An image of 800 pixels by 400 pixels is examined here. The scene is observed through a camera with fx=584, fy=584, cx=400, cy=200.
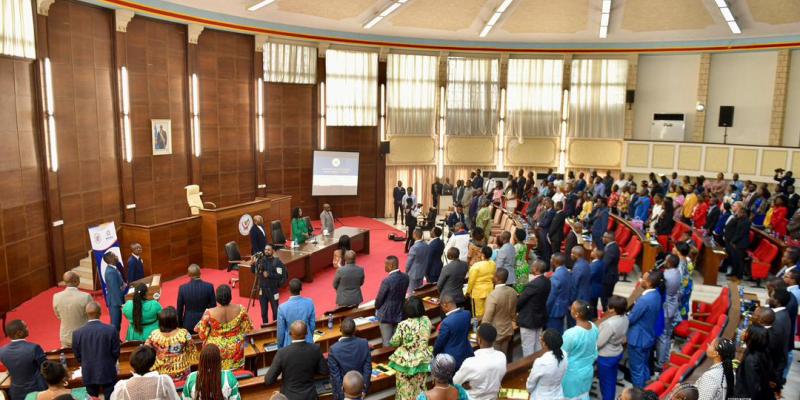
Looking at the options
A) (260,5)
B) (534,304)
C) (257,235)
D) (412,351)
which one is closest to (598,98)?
(260,5)

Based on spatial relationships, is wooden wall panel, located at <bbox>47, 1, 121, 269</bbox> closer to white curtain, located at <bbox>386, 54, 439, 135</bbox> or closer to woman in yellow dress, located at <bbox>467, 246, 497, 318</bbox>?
woman in yellow dress, located at <bbox>467, 246, 497, 318</bbox>

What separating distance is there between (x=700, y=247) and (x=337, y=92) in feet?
36.9

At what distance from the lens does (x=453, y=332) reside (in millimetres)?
5699

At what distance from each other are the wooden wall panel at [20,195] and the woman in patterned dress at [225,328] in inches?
239

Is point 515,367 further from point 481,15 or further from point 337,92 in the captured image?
point 337,92

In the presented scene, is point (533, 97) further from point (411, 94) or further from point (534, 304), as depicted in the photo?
point (534, 304)

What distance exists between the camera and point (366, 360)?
17.2 ft

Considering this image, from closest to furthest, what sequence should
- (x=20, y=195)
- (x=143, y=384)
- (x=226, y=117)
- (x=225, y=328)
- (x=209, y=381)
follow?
(x=143, y=384) → (x=209, y=381) → (x=225, y=328) → (x=20, y=195) → (x=226, y=117)

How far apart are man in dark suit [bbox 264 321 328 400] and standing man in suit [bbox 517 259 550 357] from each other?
2.83 meters

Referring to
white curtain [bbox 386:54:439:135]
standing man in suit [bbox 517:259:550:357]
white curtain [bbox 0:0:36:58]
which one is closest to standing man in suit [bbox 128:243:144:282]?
white curtain [bbox 0:0:36:58]

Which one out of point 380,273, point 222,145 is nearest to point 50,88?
point 222,145

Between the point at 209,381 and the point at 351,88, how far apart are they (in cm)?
1475

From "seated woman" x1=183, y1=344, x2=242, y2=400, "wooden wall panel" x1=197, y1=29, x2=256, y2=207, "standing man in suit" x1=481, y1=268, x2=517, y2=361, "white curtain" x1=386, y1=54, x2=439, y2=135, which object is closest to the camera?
"seated woman" x1=183, y1=344, x2=242, y2=400

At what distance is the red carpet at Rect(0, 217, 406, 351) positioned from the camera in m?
8.95
